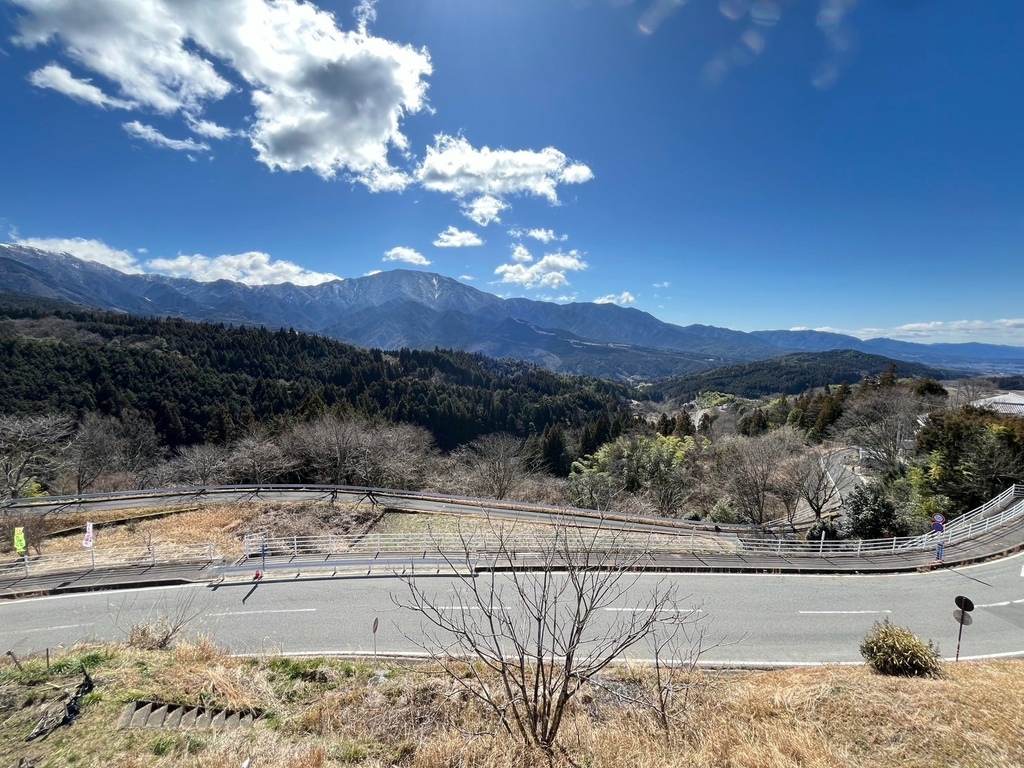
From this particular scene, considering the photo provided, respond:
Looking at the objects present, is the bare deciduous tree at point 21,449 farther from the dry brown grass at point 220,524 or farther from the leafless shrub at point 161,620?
the leafless shrub at point 161,620

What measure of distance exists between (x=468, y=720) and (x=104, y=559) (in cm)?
1635

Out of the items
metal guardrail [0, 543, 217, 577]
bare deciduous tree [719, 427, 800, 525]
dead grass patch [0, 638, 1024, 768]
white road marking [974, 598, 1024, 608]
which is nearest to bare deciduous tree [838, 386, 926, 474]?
bare deciduous tree [719, 427, 800, 525]

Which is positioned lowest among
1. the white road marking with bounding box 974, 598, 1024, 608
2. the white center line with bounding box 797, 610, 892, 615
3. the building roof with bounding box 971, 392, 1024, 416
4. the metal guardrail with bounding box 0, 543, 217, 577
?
the metal guardrail with bounding box 0, 543, 217, 577

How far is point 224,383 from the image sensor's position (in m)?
74.9

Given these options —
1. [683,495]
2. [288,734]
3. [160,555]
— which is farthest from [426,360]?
[288,734]

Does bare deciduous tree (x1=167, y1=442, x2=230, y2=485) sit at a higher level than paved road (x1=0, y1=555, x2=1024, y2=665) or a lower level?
lower

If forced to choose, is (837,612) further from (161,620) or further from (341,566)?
(161,620)

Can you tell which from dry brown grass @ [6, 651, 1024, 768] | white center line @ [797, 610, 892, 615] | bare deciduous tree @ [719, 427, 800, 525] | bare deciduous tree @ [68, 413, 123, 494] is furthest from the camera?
bare deciduous tree @ [68, 413, 123, 494]

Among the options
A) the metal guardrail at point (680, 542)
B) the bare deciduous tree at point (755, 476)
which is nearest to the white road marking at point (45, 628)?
the metal guardrail at point (680, 542)

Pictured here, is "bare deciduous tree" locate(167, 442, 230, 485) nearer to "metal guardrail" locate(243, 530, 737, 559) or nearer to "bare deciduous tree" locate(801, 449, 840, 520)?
"metal guardrail" locate(243, 530, 737, 559)

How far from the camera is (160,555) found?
1508cm

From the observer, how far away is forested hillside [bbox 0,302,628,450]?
5897cm

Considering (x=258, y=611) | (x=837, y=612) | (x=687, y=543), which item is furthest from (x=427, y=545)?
(x=837, y=612)

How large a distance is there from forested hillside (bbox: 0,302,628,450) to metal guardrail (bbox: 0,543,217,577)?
3327cm
